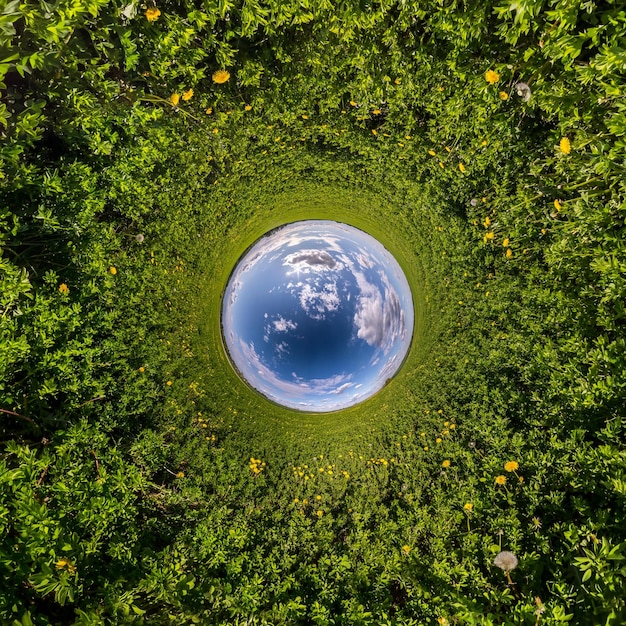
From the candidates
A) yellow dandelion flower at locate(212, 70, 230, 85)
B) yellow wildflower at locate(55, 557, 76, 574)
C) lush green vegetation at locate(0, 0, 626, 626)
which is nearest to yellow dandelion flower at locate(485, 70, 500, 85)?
lush green vegetation at locate(0, 0, 626, 626)

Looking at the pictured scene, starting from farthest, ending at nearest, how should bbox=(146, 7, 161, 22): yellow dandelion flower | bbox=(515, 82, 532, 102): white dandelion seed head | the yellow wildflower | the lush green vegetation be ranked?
bbox=(515, 82, 532, 102): white dandelion seed head, bbox=(146, 7, 161, 22): yellow dandelion flower, the lush green vegetation, the yellow wildflower

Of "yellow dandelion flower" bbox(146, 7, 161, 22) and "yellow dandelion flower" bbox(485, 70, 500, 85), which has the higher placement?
"yellow dandelion flower" bbox(485, 70, 500, 85)

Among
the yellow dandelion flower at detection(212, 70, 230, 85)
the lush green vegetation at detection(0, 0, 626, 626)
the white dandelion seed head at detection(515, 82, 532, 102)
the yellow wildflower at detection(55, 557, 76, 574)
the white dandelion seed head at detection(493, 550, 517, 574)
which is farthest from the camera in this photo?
the yellow dandelion flower at detection(212, 70, 230, 85)

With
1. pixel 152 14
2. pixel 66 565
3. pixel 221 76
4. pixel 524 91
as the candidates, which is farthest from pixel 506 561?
pixel 152 14

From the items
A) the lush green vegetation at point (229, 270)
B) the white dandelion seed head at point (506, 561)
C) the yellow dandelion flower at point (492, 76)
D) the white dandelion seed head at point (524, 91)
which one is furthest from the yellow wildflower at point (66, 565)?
the white dandelion seed head at point (524, 91)

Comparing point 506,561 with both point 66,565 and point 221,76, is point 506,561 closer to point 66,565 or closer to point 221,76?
point 66,565

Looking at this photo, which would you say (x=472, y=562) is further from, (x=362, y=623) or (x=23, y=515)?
(x=23, y=515)

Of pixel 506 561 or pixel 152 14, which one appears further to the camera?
pixel 506 561

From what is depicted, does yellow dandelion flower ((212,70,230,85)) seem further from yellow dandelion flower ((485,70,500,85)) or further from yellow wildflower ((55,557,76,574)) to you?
yellow wildflower ((55,557,76,574))
